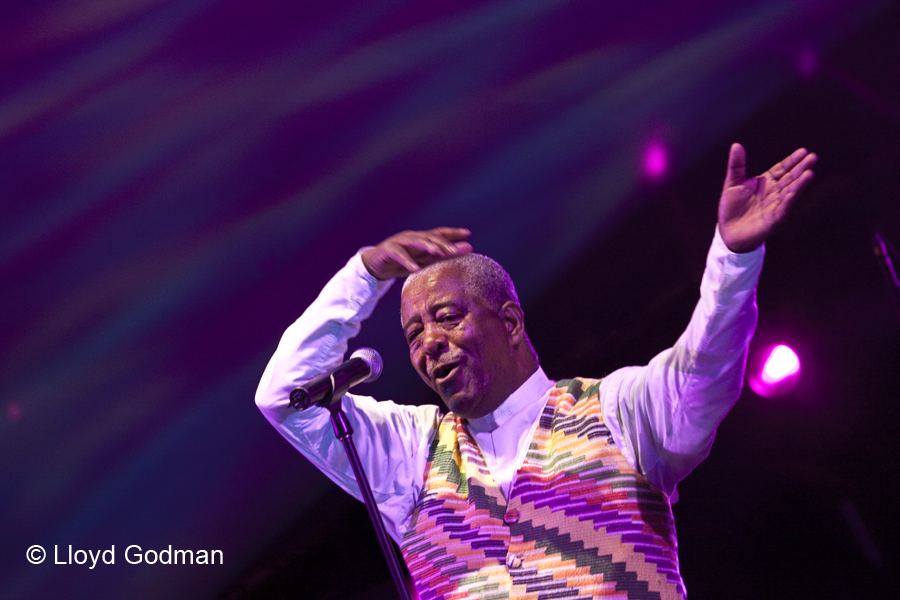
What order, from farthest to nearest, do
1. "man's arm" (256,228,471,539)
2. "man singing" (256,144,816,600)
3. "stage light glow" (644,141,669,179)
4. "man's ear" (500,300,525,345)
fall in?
1. "stage light glow" (644,141,669,179)
2. "man's ear" (500,300,525,345)
3. "man's arm" (256,228,471,539)
4. "man singing" (256,144,816,600)

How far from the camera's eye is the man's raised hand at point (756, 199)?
182 centimetres

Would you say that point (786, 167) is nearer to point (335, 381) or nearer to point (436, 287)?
point (436, 287)

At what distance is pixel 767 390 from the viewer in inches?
146

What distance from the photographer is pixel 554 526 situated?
215 centimetres

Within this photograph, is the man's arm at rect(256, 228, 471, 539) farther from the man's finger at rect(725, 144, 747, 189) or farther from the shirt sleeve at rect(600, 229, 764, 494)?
the man's finger at rect(725, 144, 747, 189)

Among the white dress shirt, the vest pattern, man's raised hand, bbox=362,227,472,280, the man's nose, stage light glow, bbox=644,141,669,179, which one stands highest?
stage light glow, bbox=644,141,669,179

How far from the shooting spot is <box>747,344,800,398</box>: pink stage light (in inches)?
145

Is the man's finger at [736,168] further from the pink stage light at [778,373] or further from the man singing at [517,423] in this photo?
the pink stage light at [778,373]

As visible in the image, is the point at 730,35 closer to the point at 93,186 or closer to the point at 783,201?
the point at 783,201

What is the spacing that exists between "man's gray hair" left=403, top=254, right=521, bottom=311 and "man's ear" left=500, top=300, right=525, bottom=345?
25mm

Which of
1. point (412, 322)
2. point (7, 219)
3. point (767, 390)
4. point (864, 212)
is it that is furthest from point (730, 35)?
point (7, 219)

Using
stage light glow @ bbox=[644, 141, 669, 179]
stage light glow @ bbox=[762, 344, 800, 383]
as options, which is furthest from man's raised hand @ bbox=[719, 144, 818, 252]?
stage light glow @ bbox=[762, 344, 800, 383]

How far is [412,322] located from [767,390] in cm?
208

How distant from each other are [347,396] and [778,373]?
229cm
